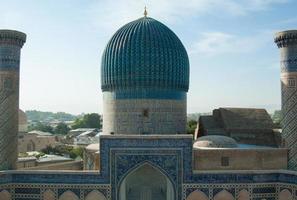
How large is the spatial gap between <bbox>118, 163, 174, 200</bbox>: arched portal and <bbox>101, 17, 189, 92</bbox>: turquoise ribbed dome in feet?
6.88

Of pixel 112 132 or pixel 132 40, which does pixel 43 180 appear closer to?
pixel 112 132

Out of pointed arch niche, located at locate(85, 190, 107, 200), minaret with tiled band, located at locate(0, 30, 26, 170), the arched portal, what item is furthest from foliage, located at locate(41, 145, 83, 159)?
pointed arch niche, located at locate(85, 190, 107, 200)

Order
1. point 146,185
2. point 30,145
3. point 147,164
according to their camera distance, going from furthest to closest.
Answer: point 30,145 < point 146,185 < point 147,164

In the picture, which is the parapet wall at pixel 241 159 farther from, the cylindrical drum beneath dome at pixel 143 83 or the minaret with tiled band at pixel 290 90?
the cylindrical drum beneath dome at pixel 143 83

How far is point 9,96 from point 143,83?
3160 millimetres

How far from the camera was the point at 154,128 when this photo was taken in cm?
950

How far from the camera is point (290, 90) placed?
27.6 feet

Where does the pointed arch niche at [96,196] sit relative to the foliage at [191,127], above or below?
below

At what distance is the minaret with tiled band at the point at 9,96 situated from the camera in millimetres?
8281

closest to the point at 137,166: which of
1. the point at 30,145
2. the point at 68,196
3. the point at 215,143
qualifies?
the point at 68,196

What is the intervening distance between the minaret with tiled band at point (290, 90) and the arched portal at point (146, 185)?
2916 mm

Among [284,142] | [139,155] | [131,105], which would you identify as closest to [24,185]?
[139,155]

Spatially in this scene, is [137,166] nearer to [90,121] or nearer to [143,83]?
[143,83]

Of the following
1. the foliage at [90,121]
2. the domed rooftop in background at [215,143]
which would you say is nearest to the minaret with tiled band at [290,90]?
the domed rooftop in background at [215,143]
